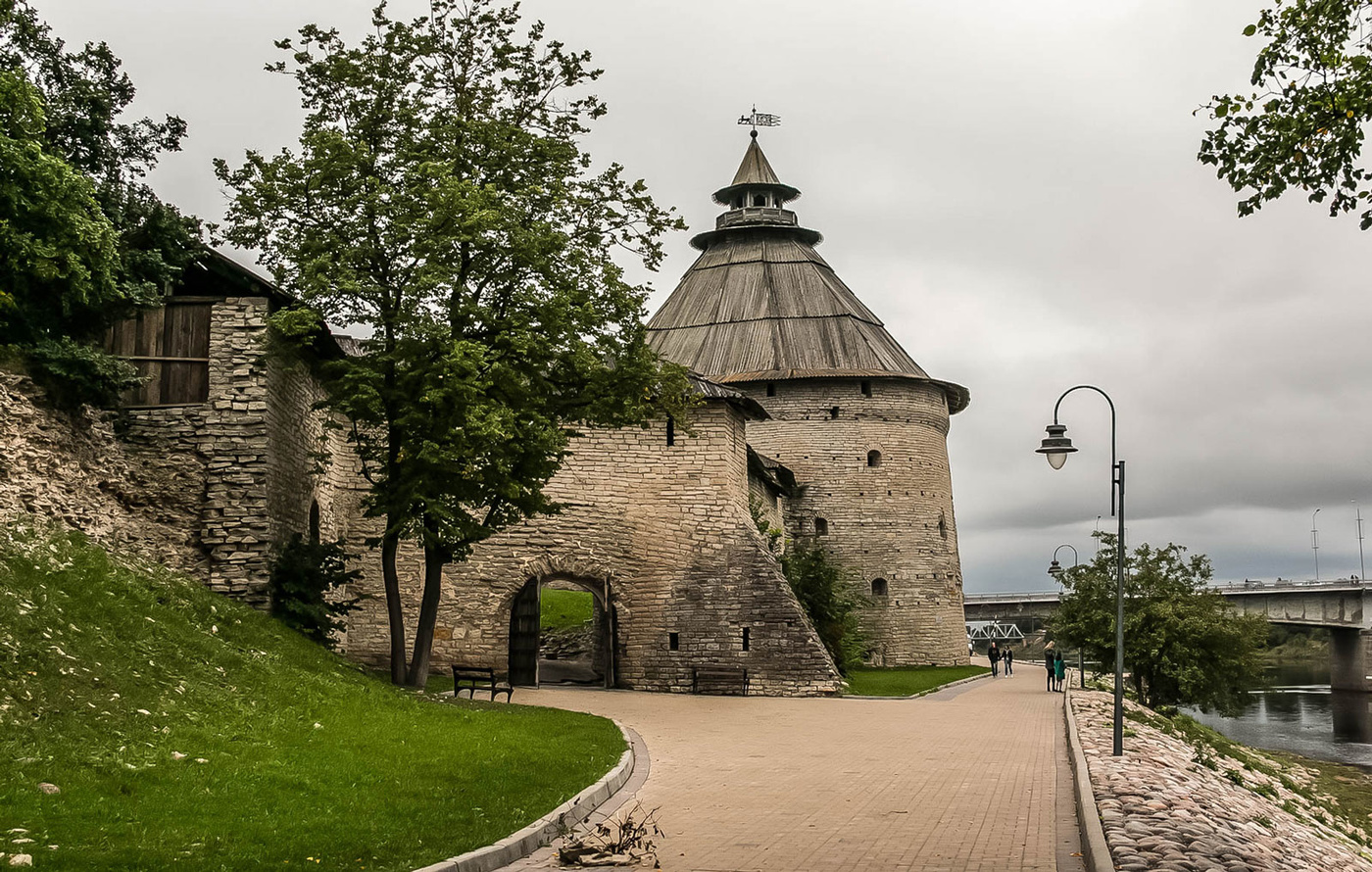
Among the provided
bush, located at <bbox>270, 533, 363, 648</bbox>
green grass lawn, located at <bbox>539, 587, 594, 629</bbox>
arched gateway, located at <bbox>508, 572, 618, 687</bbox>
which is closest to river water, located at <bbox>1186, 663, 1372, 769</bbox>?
arched gateway, located at <bbox>508, 572, 618, 687</bbox>

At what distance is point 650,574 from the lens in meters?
29.2

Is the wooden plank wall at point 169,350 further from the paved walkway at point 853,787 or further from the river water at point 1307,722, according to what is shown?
the river water at point 1307,722

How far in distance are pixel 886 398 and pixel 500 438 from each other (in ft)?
93.0

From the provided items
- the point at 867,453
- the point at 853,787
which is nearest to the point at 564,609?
the point at 867,453

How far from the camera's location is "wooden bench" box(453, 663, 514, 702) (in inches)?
862

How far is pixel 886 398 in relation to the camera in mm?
45781

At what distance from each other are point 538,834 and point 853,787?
4.67 metres

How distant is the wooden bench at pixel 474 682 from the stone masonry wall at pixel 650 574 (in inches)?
56.3

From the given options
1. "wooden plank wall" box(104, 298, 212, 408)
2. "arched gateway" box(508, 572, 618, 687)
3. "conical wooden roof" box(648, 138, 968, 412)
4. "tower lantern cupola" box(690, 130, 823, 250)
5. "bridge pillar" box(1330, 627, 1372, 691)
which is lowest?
"bridge pillar" box(1330, 627, 1372, 691)

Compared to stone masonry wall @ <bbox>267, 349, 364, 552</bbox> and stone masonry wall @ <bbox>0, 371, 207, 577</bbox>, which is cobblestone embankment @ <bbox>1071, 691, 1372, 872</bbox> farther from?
stone masonry wall @ <bbox>267, 349, 364, 552</bbox>

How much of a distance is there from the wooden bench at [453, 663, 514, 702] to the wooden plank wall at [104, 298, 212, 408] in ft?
21.8

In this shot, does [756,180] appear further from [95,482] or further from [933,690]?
[95,482]

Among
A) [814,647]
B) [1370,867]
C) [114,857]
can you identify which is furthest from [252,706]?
[814,647]

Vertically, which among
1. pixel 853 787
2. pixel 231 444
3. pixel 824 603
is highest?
pixel 231 444
